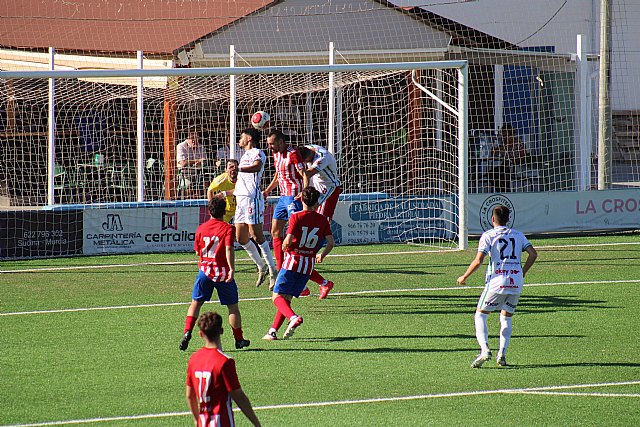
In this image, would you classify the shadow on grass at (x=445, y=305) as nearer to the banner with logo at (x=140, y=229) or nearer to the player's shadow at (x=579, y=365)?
the player's shadow at (x=579, y=365)

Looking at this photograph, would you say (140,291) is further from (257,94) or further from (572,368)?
(257,94)

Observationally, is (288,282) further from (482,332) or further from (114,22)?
(114,22)

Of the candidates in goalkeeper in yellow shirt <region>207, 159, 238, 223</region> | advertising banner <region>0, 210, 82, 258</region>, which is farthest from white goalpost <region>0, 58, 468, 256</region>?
goalkeeper in yellow shirt <region>207, 159, 238, 223</region>

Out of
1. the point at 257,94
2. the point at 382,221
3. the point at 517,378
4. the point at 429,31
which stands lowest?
the point at 517,378

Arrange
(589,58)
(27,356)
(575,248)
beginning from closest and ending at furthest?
1. (27,356)
2. (575,248)
3. (589,58)

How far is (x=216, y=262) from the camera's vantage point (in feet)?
30.7

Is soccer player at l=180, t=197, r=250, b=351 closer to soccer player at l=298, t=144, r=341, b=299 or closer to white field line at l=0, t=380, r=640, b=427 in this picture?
white field line at l=0, t=380, r=640, b=427

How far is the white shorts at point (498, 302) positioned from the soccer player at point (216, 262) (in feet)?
7.80

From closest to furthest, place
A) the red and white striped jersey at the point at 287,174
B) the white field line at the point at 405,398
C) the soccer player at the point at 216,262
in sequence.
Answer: the white field line at the point at 405,398 → the soccer player at the point at 216,262 → the red and white striped jersey at the point at 287,174

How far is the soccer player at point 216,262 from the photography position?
30.6 feet

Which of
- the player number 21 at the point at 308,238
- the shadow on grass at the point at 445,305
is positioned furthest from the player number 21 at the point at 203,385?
the shadow on grass at the point at 445,305

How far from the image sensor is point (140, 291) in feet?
44.7

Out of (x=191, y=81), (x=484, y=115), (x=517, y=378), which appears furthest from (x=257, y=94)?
(x=517, y=378)

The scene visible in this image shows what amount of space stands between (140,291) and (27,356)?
13.4ft
